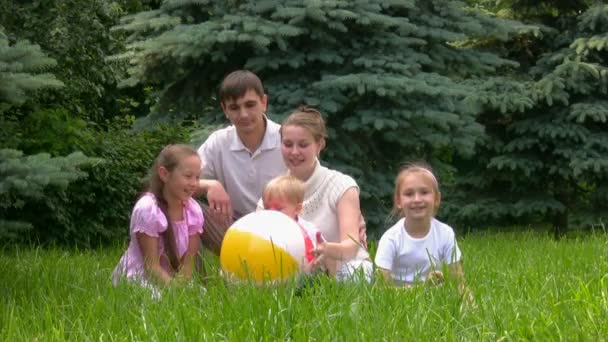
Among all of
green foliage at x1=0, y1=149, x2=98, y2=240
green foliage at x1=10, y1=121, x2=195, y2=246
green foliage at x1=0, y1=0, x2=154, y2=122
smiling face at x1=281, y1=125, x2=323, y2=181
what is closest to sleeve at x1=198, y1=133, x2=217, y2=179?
smiling face at x1=281, y1=125, x2=323, y2=181

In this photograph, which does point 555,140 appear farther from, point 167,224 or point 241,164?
point 167,224

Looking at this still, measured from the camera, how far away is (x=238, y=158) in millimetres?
6523

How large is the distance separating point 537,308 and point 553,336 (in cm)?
49

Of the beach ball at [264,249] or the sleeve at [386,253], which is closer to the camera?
the beach ball at [264,249]

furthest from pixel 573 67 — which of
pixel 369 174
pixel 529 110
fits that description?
pixel 369 174

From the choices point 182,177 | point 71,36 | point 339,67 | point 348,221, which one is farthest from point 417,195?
point 71,36

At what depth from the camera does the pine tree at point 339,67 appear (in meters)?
8.97

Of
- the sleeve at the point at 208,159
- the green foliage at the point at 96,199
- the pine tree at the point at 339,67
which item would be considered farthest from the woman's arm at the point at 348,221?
the green foliage at the point at 96,199

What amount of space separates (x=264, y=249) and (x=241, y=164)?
1.57 meters

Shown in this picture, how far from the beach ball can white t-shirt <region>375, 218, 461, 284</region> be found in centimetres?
48

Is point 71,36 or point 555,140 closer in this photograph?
point 555,140

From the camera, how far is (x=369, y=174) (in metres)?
9.50

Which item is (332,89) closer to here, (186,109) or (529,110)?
(186,109)

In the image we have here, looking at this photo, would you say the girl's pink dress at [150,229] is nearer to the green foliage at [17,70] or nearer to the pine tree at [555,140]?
the green foliage at [17,70]
